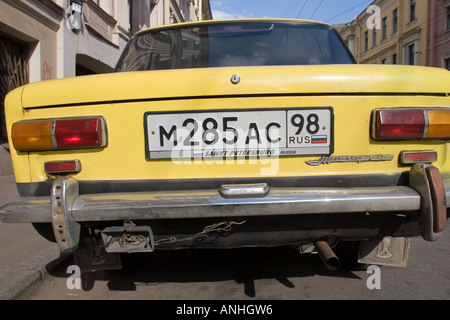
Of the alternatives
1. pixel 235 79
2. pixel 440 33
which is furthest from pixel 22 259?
pixel 440 33

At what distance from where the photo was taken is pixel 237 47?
8.77ft

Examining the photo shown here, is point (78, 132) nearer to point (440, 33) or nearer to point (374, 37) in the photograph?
point (440, 33)

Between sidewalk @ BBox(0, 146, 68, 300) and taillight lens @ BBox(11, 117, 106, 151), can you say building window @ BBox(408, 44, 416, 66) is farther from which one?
taillight lens @ BBox(11, 117, 106, 151)

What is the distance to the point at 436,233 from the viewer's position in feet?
5.35

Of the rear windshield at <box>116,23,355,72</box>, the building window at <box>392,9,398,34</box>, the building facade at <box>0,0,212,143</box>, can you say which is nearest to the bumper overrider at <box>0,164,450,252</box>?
the rear windshield at <box>116,23,355,72</box>

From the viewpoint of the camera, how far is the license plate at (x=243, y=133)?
1.77 m

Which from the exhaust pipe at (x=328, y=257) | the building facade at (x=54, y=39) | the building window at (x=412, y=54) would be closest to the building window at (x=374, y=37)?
the building window at (x=412, y=54)

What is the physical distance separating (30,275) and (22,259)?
40 centimetres

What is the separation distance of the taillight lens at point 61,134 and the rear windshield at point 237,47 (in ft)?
3.49

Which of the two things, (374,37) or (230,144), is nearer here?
(230,144)

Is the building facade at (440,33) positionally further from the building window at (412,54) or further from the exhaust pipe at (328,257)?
the exhaust pipe at (328,257)

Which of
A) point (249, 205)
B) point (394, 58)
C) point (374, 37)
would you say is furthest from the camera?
point (374, 37)

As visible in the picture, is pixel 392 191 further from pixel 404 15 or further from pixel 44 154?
pixel 404 15

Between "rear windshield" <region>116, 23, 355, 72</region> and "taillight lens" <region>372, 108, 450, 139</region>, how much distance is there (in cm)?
99
